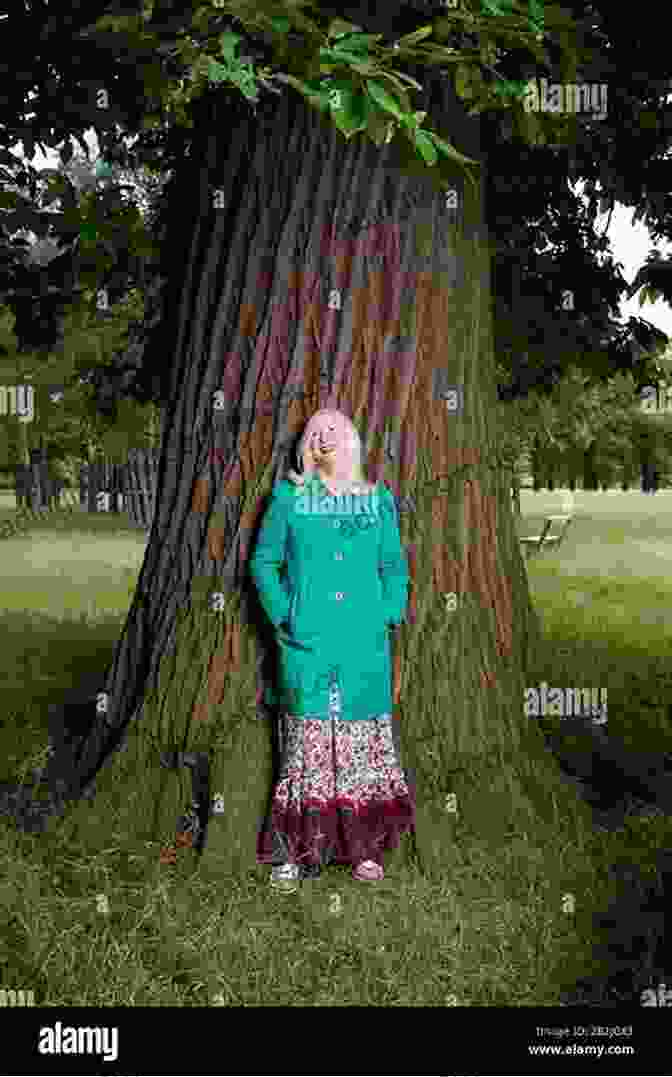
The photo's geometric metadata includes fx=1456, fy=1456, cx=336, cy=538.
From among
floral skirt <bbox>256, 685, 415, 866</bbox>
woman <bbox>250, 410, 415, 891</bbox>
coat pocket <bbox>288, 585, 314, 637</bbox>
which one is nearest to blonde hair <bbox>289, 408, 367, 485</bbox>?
woman <bbox>250, 410, 415, 891</bbox>

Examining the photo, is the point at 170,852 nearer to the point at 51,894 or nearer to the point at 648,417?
the point at 51,894

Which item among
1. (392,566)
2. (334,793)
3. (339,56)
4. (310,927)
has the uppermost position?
(339,56)

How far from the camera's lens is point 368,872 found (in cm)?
538

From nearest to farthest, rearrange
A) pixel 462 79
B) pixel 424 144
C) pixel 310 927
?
pixel 424 144 → pixel 462 79 → pixel 310 927

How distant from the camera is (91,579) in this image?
59.8 feet

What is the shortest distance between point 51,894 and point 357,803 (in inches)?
45.9

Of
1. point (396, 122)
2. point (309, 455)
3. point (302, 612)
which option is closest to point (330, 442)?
point (309, 455)

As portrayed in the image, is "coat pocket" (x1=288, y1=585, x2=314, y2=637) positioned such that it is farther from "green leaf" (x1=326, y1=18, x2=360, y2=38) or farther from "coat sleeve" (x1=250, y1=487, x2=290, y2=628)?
"green leaf" (x1=326, y1=18, x2=360, y2=38)

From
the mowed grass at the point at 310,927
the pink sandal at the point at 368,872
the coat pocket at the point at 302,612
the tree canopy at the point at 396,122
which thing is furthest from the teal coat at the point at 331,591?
the tree canopy at the point at 396,122

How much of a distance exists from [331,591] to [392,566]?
271mm

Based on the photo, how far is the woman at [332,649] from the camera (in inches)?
209

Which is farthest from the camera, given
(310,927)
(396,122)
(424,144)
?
(310,927)

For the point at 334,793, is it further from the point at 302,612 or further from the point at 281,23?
the point at 281,23

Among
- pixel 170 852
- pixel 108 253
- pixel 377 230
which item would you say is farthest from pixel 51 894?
pixel 108 253
